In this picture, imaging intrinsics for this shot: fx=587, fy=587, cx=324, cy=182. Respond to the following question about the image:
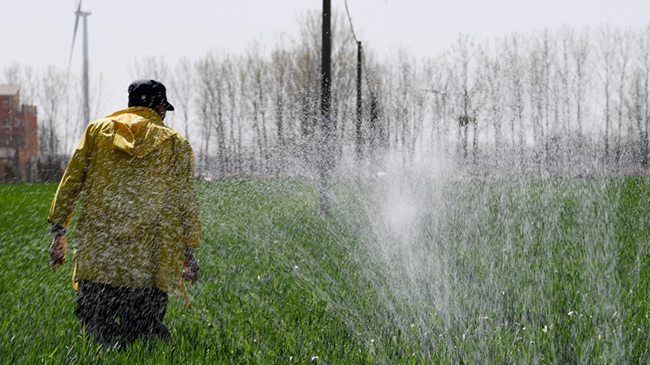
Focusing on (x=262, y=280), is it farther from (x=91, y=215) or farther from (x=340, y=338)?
(x=91, y=215)

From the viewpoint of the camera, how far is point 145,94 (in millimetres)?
3170

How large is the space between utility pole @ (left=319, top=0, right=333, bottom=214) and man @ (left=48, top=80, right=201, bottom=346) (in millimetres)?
7412

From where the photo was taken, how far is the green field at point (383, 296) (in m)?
3.16

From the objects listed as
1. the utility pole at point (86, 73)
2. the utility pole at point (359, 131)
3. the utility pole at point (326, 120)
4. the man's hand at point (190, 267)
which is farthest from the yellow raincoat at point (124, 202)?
the utility pole at point (86, 73)

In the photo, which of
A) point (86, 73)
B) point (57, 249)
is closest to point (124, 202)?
point (57, 249)

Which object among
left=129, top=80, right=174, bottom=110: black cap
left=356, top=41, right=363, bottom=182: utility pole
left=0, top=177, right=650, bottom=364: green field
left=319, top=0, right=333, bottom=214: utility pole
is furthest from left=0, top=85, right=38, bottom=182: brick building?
left=129, top=80, right=174, bottom=110: black cap

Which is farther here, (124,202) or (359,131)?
(359,131)

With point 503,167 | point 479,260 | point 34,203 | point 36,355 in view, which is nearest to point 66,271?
point 36,355

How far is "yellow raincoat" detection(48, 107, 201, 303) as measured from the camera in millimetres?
3004

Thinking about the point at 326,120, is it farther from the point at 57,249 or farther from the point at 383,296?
the point at 57,249

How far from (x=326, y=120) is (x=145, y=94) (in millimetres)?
7884

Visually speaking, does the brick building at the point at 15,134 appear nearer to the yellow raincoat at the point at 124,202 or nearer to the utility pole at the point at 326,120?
the utility pole at the point at 326,120

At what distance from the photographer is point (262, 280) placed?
5105mm

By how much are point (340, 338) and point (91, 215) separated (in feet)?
5.13
